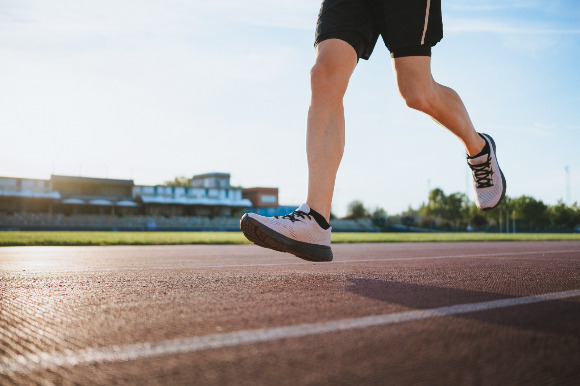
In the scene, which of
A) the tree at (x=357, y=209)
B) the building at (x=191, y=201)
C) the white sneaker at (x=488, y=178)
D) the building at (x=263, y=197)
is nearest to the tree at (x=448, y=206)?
the tree at (x=357, y=209)

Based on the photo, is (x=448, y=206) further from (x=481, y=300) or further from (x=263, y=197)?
(x=481, y=300)

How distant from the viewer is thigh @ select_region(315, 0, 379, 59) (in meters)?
2.77

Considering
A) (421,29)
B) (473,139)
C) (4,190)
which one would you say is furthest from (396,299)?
(4,190)

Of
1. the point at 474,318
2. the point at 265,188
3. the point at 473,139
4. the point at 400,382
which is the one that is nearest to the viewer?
the point at 400,382

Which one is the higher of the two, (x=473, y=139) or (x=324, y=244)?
(x=473, y=139)

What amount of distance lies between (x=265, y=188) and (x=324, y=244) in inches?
3223

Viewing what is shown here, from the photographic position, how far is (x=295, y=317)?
1396 mm

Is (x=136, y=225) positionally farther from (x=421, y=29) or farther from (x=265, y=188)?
(x=421, y=29)

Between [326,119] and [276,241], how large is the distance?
2.60 ft

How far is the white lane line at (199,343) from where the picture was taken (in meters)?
0.96

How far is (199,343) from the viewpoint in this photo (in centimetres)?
110

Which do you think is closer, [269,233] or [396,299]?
[396,299]

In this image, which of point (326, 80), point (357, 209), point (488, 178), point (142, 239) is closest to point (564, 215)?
point (357, 209)

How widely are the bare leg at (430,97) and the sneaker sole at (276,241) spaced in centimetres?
109
